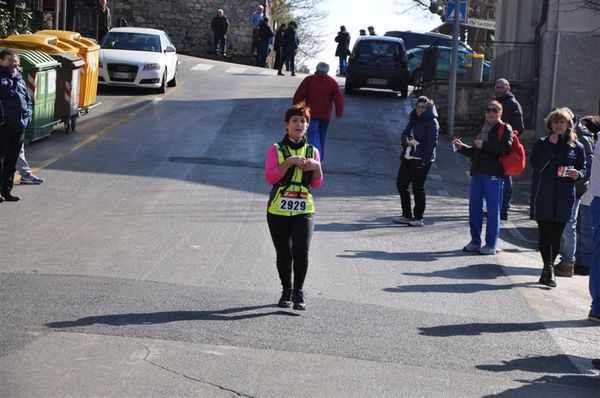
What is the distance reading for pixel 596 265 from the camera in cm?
1012

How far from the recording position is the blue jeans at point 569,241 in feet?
42.0

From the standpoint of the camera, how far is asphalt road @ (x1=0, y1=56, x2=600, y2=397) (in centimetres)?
777

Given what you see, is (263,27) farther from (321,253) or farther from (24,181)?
(321,253)

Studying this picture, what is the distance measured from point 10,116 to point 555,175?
666cm

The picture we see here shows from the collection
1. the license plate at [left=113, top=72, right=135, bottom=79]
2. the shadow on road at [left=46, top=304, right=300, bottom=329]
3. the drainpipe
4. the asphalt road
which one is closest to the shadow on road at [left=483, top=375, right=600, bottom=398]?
the asphalt road

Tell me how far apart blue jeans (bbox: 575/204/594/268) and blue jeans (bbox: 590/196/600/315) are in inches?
127

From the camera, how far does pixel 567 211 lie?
11914mm

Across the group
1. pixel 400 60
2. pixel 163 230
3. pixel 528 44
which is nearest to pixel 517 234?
pixel 163 230

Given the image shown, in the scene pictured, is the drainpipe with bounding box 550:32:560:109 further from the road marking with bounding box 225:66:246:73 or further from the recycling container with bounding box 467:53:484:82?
the road marking with bounding box 225:66:246:73

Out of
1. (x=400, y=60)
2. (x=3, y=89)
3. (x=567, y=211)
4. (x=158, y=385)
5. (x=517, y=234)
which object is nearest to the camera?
(x=158, y=385)

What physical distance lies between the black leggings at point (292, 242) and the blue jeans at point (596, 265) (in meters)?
2.51

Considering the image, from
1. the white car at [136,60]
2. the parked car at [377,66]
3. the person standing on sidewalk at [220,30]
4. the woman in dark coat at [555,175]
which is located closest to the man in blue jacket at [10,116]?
the woman in dark coat at [555,175]

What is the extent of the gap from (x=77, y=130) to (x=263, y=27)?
1933cm

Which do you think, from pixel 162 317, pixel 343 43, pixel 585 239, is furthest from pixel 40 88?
pixel 343 43
